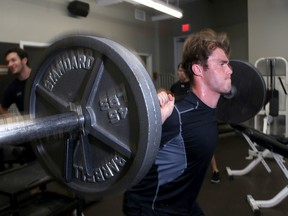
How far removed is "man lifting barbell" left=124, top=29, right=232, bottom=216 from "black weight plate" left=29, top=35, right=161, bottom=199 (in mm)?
453

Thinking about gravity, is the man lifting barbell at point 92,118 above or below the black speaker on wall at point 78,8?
below

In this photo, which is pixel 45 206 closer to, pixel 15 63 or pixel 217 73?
pixel 15 63

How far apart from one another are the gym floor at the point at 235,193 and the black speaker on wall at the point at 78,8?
116 inches

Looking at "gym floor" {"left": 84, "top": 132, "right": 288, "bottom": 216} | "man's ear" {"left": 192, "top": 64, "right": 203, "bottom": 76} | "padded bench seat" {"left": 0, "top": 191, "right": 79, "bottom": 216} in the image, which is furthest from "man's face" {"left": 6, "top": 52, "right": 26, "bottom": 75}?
"man's ear" {"left": 192, "top": 64, "right": 203, "bottom": 76}

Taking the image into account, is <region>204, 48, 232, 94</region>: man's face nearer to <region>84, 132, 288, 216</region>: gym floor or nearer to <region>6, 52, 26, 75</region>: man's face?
<region>84, 132, 288, 216</region>: gym floor

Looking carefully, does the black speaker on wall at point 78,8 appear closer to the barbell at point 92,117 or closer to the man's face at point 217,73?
the man's face at point 217,73

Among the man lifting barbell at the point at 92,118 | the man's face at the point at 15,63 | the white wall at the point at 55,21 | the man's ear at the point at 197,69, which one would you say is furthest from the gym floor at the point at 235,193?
the man lifting barbell at the point at 92,118

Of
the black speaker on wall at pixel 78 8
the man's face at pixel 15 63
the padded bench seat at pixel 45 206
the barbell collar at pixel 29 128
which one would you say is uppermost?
the black speaker on wall at pixel 78 8

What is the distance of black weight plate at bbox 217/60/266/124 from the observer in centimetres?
200

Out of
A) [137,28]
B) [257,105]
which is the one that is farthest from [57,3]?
[257,105]

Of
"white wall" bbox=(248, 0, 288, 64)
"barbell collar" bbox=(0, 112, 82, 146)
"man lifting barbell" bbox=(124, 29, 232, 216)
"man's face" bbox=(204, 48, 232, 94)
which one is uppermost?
"white wall" bbox=(248, 0, 288, 64)

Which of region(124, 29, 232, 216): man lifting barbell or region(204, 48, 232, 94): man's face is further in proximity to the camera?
region(204, 48, 232, 94): man's face

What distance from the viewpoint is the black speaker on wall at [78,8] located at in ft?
14.3

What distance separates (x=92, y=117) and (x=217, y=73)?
0.86 meters
